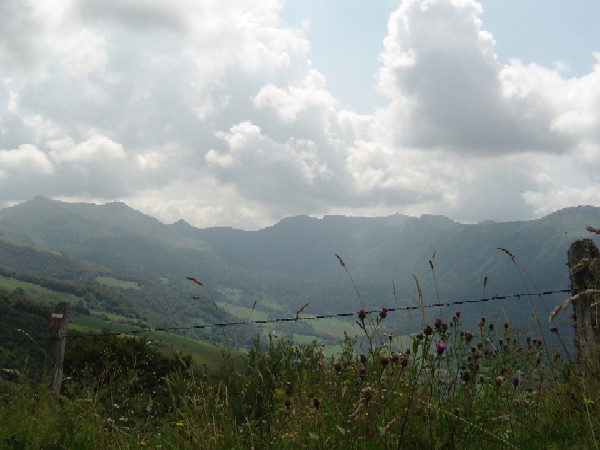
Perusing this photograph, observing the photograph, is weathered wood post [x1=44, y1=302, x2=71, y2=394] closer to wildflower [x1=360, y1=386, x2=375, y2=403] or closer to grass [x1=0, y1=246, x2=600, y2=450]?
grass [x1=0, y1=246, x2=600, y2=450]

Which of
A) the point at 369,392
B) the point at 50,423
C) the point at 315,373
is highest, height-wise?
the point at 369,392

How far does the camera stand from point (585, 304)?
7.18 metres

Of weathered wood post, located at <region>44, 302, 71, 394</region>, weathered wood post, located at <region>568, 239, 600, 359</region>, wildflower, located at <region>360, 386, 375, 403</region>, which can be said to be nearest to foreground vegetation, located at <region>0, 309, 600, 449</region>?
wildflower, located at <region>360, 386, 375, 403</region>

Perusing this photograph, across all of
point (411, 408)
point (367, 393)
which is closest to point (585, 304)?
point (411, 408)

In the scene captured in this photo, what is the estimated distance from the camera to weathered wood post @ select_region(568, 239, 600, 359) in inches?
245

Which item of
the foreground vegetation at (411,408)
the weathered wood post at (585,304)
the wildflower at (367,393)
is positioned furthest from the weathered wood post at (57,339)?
the weathered wood post at (585,304)

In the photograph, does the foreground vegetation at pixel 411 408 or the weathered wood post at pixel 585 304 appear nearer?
the foreground vegetation at pixel 411 408

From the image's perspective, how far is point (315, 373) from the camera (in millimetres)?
6109

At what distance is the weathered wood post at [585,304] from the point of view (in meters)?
6.21

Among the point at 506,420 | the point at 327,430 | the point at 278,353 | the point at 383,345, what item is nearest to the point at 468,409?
the point at 506,420

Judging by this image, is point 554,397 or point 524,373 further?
point 524,373

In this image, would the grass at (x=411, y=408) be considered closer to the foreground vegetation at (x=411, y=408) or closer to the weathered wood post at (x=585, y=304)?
the foreground vegetation at (x=411, y=408)

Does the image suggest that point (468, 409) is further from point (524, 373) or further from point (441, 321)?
point (524, 373)

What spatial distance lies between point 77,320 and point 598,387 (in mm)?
188034
